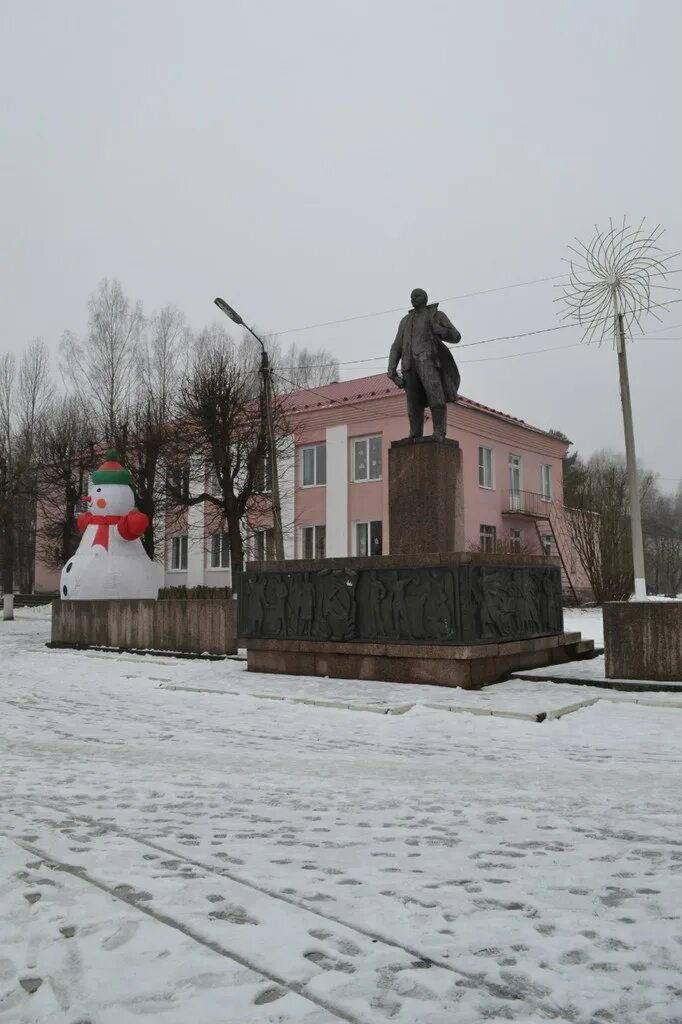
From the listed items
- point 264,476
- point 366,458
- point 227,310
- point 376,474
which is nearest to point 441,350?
point 227,310

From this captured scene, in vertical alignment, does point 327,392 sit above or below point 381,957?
above

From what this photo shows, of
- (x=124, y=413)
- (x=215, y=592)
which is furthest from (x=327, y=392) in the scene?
(x=215, y=592)

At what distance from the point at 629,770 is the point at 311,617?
19.5 feet

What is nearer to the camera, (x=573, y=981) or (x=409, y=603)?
(x=573, y=981)

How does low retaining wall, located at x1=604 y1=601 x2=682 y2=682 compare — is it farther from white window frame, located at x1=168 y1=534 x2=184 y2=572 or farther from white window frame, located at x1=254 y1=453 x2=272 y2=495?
white window frame, located at x1=168 y1=534 x2=184 y2=572

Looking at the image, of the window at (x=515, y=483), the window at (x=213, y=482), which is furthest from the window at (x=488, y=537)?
the window at (x=213, y=482)

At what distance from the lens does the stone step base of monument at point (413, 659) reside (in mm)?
9594

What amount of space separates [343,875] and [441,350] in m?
9.26

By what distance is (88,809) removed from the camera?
4543 mm

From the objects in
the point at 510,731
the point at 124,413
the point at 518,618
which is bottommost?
the point at 510,731

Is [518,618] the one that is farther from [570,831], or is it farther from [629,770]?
[570,831]

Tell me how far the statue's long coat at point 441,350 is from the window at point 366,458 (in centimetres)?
1715

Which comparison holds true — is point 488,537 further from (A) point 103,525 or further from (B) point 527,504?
(A) point 103,525

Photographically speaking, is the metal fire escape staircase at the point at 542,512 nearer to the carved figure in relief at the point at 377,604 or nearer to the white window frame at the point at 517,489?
the white window frame at the point at 517,489
